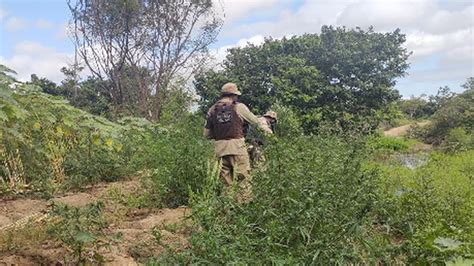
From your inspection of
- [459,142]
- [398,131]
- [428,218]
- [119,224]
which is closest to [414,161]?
[428,218]

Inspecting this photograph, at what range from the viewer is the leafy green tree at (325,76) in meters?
21.0

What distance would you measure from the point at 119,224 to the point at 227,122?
6.02ft

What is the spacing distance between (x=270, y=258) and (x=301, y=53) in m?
19.3

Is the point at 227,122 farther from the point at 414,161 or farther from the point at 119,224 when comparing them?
the point at 414,161

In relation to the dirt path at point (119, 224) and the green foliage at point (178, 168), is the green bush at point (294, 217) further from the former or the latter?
the green foliage at point (178, 168)

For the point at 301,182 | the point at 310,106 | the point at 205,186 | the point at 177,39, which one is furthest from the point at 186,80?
the point at 301,182

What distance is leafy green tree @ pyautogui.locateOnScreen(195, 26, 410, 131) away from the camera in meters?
21.0

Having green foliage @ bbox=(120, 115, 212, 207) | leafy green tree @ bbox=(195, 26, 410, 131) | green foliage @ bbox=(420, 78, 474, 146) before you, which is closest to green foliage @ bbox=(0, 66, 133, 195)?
green foliage @ bbox=(120, 115, 212, 207)

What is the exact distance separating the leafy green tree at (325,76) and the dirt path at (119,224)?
559 inches

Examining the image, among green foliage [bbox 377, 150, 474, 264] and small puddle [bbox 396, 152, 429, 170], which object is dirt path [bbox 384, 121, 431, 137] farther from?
green foliage [bbox 377, 150, 474, 264]

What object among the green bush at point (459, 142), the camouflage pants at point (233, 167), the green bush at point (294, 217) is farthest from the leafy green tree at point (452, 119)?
the green bush at point (294, 217)

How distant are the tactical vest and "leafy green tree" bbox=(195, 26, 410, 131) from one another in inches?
551

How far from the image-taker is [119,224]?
5.22m

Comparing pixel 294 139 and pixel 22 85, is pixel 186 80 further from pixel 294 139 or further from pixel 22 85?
pixel 294 139
